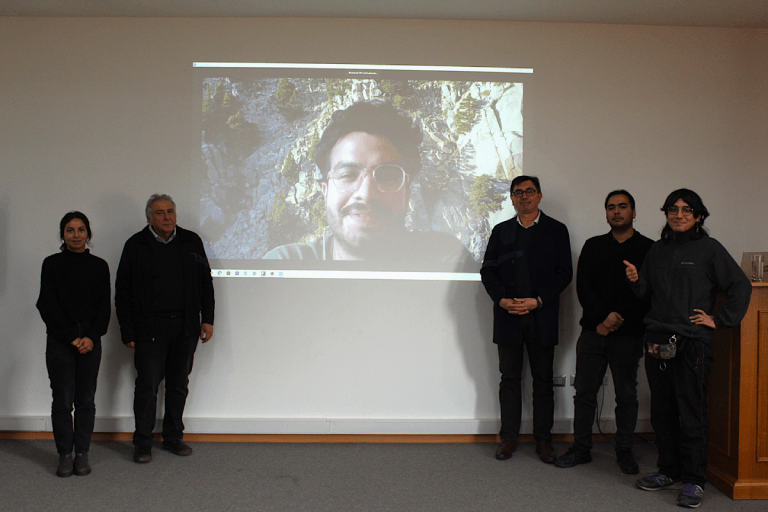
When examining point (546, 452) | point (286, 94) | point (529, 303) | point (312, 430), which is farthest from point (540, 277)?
point (286, 94)

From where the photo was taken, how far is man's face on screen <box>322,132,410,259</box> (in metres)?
3.28

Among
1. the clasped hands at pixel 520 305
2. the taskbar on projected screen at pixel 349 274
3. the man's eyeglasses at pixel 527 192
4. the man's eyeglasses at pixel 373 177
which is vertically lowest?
the clasped hands at pixel 520 305

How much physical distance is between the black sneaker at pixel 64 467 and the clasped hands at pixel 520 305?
8.59ft

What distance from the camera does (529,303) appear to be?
111 inches

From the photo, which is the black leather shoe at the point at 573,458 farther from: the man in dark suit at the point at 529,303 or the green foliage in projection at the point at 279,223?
the green foliage in projection at the point at 279,223

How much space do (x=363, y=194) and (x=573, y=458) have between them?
211 cm

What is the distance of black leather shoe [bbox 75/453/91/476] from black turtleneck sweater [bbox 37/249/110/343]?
2.16ft

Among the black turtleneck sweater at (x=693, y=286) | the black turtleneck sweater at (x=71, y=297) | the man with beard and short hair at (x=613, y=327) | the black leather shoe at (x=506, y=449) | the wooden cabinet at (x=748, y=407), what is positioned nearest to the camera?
the black turtleneck sweater at (x=693, y=286)

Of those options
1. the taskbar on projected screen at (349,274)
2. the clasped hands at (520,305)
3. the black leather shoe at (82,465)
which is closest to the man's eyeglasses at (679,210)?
the clasped hands at (520,305)

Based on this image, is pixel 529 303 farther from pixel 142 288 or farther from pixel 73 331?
pixel 73 331

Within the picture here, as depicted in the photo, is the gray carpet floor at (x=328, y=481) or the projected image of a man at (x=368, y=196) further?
the projected image of a man at (x=368, y=196)

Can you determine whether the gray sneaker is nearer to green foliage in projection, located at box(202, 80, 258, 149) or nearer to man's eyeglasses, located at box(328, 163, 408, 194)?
man's eyeglasses, located at box(328, 163, 408, 194)

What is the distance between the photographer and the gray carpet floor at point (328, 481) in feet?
7.48

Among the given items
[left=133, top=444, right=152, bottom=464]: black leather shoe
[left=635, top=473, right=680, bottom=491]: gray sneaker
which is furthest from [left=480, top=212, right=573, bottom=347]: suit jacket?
[left=133, top=444, right=152, bottom=464]: black leather shoe
